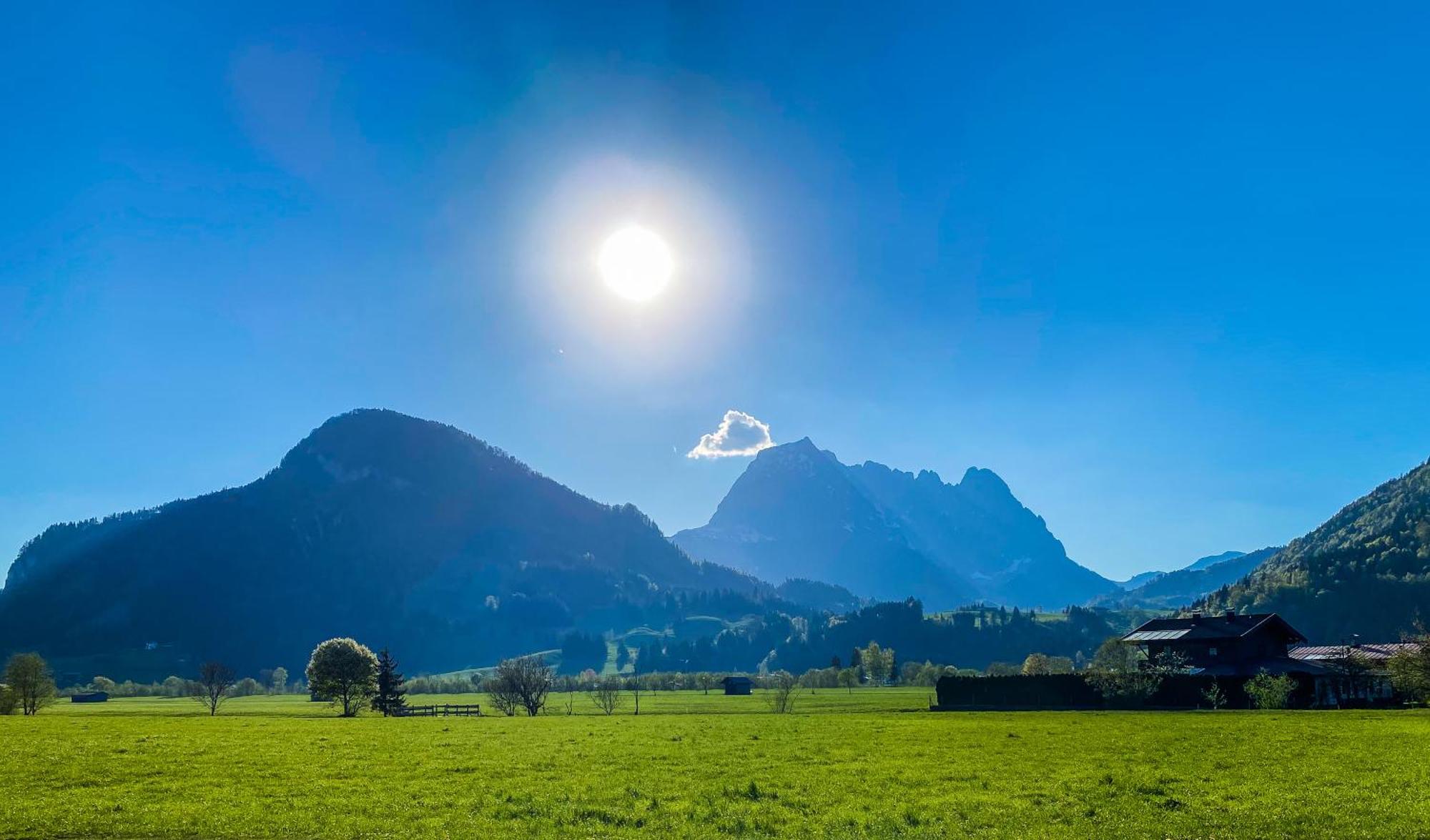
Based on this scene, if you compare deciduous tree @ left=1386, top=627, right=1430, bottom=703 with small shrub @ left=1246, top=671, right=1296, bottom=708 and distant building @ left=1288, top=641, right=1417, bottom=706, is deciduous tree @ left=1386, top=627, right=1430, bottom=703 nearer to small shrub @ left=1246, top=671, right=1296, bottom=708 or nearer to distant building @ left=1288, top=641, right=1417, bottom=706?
small shrub @ left=1246, top=671, right=1296, bottom=708

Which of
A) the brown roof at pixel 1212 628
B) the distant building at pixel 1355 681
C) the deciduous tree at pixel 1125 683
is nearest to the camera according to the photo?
the deciduous tree at pixel 1125 683

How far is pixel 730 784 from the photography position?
30156 mm

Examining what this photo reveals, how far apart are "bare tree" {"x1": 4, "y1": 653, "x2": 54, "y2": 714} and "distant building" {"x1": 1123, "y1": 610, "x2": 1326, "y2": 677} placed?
5426 inches

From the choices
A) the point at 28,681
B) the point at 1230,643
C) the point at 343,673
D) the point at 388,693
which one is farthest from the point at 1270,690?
the point at 28,681

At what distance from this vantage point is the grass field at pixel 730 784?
2316 centimetres

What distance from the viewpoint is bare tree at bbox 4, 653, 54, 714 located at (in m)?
93.9

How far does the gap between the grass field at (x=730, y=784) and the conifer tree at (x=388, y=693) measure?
53158mm

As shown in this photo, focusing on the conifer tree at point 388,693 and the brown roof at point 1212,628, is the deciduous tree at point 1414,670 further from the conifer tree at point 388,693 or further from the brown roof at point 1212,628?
the conifer tree at point 388,693

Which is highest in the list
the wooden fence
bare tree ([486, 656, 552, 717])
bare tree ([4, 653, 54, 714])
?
bare tree ([4, 653, 54, 714])

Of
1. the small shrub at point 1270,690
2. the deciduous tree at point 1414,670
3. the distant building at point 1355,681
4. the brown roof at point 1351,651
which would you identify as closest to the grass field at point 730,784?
the deciduous tree at point 1414,670

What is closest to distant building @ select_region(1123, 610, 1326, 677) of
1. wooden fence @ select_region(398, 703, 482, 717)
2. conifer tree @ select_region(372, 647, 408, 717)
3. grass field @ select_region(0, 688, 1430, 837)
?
grass field @ select_region(0, 688, 1430, 837)

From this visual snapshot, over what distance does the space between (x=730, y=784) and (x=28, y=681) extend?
105239 millimetres

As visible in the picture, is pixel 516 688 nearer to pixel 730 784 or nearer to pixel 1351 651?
pixel 730 784

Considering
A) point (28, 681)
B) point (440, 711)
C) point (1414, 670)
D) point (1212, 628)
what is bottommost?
point (440, 711)
